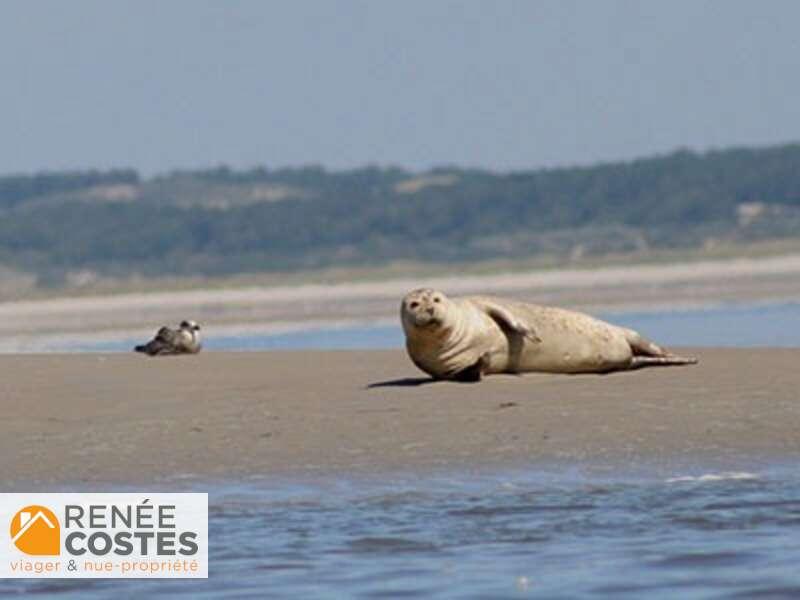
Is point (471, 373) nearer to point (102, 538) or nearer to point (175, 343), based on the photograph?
point (175, 343)

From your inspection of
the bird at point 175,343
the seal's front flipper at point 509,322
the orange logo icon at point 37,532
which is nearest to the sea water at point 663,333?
the bird at point 175,343

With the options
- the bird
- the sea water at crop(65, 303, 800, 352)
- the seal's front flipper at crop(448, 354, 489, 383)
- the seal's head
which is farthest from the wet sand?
the sea water at crop(65, 303, 800, 352)

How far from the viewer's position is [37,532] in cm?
912

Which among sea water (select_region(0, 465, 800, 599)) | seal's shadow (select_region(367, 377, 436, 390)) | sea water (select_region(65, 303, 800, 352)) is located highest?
sea water (select_region(65, 303, 800, 352))

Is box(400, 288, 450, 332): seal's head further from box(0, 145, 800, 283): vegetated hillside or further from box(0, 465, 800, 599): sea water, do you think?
box(0, 145, 800, 283): vegetated hillside

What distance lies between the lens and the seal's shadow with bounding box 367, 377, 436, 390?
13.3 metres

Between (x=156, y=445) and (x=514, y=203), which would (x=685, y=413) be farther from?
(x=514, y=203)

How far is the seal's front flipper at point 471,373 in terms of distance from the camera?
1331 cm

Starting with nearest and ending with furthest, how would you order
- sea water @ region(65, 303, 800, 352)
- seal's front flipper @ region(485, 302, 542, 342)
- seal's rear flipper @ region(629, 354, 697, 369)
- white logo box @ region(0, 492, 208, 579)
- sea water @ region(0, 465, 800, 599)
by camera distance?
sea water @ region(0, 465, 800, 599) → white logo box @ region(0, 492, 208, 579) → seal's front flipper @ region(485, 302, 542, 342) → seal's rear flipper @ region(629, 354, 697, 369) → sea water @ region(65, 303, 800, 352)

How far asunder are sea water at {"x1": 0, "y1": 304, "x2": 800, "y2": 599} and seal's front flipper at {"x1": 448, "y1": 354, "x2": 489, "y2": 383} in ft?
8.26

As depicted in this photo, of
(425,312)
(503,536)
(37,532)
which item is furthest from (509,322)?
(37,532)

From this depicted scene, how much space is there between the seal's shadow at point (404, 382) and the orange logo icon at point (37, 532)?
402 cm

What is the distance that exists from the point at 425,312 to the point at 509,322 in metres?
0.49

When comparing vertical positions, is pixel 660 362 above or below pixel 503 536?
above
